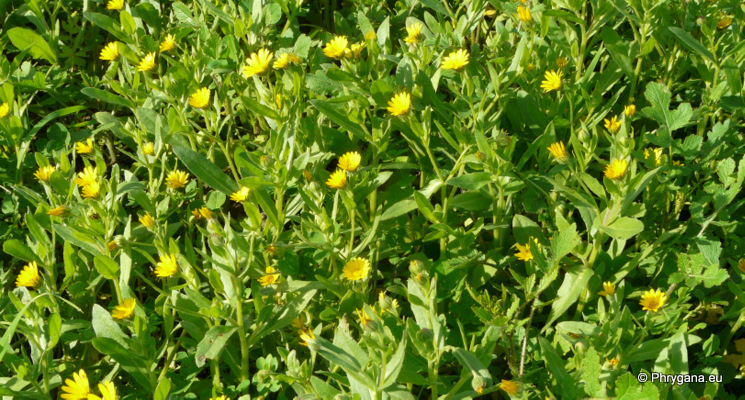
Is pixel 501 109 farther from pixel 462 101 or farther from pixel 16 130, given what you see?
pixel 16 130

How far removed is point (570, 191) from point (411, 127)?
489 mm

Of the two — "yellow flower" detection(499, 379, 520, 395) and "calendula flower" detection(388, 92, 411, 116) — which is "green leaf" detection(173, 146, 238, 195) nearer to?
"calendula flower" detection(388, 92, 411, 116)

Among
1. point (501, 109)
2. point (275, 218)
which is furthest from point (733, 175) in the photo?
point (275, 218)

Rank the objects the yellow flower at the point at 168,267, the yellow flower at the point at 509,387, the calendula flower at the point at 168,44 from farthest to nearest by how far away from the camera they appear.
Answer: the calendula flower at the point at 168,44 < the yellow flower at the point at 168,267 < the yellow flower at the point at 509,387

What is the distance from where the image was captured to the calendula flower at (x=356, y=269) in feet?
6.32

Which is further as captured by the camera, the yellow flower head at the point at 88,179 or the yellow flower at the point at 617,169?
the yellow flower head at the point at 88,179

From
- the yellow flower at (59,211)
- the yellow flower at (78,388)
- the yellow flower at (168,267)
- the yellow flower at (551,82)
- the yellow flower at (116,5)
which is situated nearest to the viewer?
the yellow flower at (78,388)

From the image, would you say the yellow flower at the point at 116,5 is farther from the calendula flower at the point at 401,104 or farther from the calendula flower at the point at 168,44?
the calendula flower at the point at 401,104

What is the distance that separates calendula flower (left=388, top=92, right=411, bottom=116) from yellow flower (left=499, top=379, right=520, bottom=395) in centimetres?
83

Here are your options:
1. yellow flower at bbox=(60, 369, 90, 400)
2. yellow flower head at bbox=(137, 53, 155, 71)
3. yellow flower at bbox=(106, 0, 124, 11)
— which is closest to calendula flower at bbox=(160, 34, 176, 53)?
yellow flower head at bbox=(137, 53, 155, 71)

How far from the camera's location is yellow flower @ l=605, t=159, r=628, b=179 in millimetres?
1737

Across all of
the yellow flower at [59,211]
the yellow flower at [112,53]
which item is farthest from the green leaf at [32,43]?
the yellow flower at [59,211]

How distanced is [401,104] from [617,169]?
0.64 meters

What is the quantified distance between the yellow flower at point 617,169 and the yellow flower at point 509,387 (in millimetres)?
568
